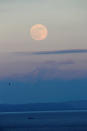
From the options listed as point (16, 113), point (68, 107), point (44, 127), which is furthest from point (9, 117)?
point (68, 107)

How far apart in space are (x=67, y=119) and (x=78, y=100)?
0.53m

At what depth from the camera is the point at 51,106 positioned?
6.88 meters

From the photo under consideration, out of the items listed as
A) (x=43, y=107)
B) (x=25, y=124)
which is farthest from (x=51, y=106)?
(x=25, y=124)

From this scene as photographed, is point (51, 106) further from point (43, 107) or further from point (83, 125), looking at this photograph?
point (83, 125)

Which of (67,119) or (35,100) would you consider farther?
(35,100)

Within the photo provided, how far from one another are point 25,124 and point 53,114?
1.45 ft

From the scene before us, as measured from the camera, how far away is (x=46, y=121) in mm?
6613

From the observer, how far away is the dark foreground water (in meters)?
6.57

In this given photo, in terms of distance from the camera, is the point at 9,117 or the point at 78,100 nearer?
the point at 9,117

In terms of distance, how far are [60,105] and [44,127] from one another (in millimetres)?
469

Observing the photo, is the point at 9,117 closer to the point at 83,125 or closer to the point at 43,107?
the point at 43,107

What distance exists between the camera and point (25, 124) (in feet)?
21.6

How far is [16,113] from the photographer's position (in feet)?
21.7

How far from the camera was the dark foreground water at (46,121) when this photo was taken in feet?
21.6
